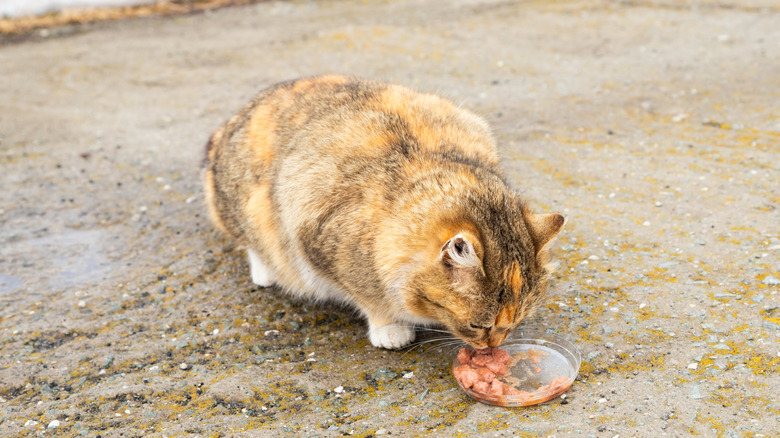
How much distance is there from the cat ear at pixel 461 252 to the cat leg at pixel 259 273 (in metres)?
2.03

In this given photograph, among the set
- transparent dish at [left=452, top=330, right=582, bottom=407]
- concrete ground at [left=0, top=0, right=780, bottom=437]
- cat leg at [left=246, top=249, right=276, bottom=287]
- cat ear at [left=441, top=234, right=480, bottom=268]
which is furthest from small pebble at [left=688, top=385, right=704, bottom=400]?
cat leg at [left=246, top=249, right=276, bottom=287]

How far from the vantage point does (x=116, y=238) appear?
6238 mm

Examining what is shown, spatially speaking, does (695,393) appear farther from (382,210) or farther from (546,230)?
(382,210)

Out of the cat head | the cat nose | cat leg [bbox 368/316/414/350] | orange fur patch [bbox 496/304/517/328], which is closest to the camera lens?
the cat head

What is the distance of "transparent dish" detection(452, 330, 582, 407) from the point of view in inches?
153

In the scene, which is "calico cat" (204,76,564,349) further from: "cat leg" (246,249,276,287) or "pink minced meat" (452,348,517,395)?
"pink minced meat" (452,348,517,395)

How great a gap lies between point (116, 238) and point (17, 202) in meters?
1.27

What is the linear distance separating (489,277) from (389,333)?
1.08 m

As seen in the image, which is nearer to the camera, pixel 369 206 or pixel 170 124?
pixel 369 206

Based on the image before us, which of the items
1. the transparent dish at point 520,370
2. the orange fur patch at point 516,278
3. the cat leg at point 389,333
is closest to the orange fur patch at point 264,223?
the cat leg at point 389,333

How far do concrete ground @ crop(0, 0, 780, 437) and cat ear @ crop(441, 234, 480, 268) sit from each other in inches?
33.2

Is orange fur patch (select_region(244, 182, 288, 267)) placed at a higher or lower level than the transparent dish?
higher

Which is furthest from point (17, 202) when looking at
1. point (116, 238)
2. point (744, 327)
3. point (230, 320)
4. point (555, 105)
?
point (744, 327)

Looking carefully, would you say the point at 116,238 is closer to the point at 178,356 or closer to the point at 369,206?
the point at 178,356
